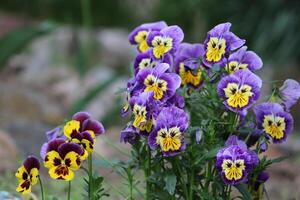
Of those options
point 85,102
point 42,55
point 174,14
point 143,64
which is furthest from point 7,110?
point 174,14

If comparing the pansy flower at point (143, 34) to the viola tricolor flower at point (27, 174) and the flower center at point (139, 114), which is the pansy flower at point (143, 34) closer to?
the flower center at point (139, 114)

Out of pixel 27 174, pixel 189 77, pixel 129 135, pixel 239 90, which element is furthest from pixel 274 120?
pixel 27 174

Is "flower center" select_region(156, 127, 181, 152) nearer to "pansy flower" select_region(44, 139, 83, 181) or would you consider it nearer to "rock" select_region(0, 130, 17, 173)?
"pansy flower" select_region(44, 139, 83, 181)

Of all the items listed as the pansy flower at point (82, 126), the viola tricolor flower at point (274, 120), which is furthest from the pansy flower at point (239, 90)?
the pansy flower at point (82, 126)

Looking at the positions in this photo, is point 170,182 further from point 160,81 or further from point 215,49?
point 215,49

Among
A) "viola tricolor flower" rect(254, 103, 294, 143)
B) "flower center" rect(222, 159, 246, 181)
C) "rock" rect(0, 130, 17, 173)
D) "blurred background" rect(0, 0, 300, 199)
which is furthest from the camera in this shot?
"blurred background" rect(0, 0, 300, 199)

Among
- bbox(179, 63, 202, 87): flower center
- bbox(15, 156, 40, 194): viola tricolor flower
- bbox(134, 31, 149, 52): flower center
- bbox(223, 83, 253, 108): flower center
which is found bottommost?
bbox(15, 156, 40, 194): viola tricolor flower

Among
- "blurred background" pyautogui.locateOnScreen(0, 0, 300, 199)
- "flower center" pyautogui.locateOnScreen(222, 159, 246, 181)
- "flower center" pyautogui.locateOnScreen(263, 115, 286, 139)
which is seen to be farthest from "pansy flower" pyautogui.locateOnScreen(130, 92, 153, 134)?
"blurred background" pyautogui.locateOnScreen(0, 0, 300, 199)
